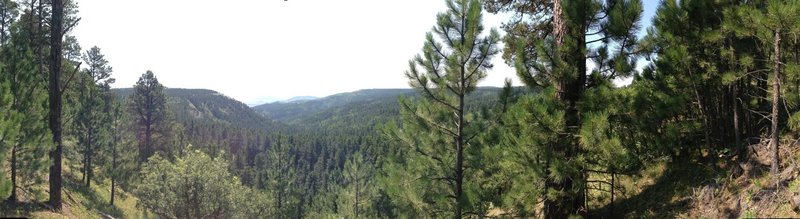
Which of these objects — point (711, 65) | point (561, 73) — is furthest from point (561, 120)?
point (711, 65)

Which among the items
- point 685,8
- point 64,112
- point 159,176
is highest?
point 685,8

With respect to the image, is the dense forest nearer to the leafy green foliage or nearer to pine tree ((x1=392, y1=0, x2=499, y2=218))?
pine tree ((x1=392, y1=0, x2=499, y2=218))

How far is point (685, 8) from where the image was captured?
22.6 feet

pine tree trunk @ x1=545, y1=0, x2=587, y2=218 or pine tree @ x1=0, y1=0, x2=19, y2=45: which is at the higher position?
pine tree @ x1=0, y1=0, x2=19, y2=45

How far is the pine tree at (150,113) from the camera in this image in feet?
156

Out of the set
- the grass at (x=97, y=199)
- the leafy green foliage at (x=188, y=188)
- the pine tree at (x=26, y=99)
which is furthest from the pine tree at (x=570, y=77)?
the leafy green foliage at (x=188, y=188)

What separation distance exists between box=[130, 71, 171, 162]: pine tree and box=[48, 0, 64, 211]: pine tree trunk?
34830mm

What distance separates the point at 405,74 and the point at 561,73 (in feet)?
10.1

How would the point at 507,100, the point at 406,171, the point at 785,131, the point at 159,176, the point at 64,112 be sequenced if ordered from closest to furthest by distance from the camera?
the point at 785,131, the point at 507,100, the point at 406,171, the point at 64,112, the point at 159,176

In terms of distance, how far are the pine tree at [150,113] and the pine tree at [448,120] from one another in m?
46.7

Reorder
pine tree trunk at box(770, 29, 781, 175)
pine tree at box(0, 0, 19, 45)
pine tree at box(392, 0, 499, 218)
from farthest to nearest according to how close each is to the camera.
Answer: pine tree at box(0, 0, 19, 45), pine tree at box(392, 0, 499, 218), pine tree trunk at box(770, 29, 781, 175)

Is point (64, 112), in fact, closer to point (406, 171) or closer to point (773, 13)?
point (406, 171)


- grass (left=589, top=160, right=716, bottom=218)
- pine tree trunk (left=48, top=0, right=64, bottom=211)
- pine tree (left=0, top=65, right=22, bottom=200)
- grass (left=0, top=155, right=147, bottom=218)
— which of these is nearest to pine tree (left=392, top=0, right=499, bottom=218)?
grass (left=589, top=160, right=716, bottom=218)

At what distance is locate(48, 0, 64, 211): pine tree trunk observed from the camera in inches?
524
